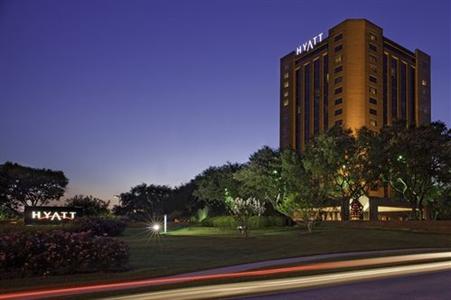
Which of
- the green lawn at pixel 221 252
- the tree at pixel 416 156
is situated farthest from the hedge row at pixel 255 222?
the green lawn at pixel 221 252

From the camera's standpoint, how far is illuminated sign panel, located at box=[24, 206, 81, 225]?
47072 millimetres

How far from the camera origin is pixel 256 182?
179 feet

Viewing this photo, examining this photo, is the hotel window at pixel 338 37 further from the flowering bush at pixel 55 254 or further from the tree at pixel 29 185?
the flowering bush at pixel 55 254

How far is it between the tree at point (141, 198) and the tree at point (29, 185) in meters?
32.3

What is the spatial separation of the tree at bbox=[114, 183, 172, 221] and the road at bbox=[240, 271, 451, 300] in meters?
105

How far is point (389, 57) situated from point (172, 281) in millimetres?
128913

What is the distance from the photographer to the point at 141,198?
122 m

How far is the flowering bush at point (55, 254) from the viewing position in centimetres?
1614

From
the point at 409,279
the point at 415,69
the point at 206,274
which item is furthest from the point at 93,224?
the point at 415,69

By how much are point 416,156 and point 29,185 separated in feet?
187

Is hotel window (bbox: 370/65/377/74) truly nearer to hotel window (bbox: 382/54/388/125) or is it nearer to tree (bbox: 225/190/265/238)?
hotel window (bbox: 382/54/388/125)

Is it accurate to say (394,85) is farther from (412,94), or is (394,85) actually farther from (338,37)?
(338,37)

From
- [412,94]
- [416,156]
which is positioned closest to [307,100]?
[412,94]

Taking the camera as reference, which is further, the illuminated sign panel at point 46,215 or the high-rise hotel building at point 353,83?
the high-rise hotel building at point 353,83
